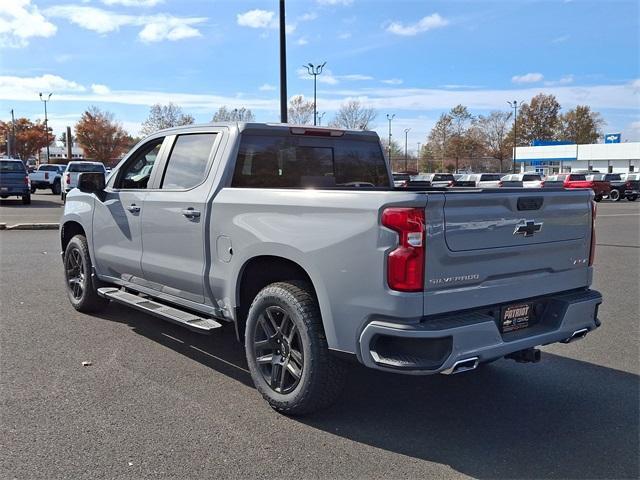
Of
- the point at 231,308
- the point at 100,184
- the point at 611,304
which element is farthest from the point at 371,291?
the point at 611,304

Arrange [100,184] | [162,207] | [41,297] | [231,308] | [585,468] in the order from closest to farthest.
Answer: [585,468] < [231,308] < [162,207] < [100,184] < [41,297]

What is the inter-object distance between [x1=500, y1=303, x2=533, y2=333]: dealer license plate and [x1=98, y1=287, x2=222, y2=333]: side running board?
2.04 metres

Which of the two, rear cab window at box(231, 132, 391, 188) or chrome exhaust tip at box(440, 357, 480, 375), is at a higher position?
rear cab window at box(231, 132, 391, 188)

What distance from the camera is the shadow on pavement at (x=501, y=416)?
345cm

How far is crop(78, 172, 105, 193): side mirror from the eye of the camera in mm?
5918

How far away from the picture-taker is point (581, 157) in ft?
276

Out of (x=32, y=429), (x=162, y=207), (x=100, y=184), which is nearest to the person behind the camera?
(x=32, y=429)

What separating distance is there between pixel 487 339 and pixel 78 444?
8.16 ft

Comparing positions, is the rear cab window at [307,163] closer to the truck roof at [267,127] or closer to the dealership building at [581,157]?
the truck roof at [267,127]

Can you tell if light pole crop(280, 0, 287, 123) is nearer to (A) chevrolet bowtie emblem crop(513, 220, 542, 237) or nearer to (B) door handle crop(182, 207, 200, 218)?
(B) door handle crop(182, 207, 200, 218)

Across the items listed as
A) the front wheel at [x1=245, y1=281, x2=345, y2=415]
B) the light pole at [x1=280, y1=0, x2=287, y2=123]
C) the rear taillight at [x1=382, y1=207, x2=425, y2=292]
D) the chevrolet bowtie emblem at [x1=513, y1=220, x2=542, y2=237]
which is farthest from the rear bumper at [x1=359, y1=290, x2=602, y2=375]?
the light pole at [x1=280, y1=0, x2=287, y2=123]

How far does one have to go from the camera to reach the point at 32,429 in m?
3.77

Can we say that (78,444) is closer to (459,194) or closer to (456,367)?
(456,367)

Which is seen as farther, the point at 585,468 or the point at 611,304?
the point at 611,304
